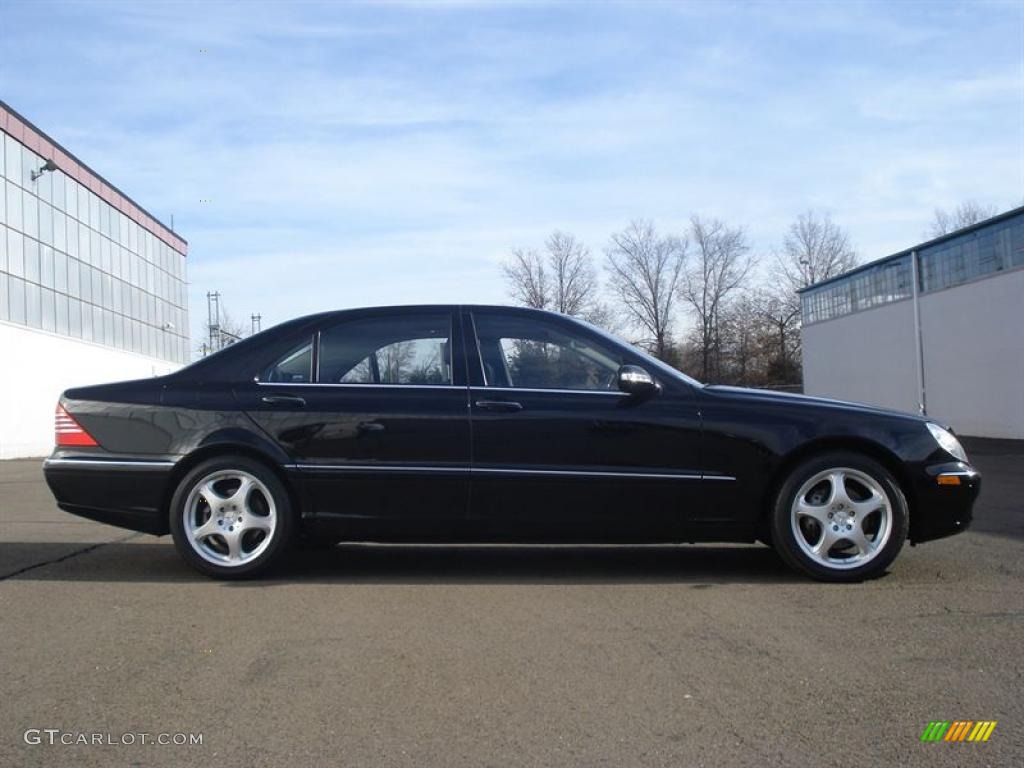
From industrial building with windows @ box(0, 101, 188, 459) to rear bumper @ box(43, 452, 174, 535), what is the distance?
27.4m

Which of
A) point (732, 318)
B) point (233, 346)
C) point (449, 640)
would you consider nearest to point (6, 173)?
point (233, 346)

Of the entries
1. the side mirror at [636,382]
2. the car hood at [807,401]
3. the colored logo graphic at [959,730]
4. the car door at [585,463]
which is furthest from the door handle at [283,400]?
the colored logo graphic at [959,730]

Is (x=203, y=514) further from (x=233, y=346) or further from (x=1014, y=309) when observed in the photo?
(x=1014, y=309)

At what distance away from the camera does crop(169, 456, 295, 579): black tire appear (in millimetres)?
5648

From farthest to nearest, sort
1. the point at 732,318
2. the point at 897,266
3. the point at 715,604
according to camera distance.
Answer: the point at 732,318 → the point at 897,266 → the point at 715,604

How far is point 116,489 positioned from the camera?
5.76 metres

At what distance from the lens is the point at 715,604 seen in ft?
16.8

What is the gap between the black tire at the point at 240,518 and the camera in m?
5.65

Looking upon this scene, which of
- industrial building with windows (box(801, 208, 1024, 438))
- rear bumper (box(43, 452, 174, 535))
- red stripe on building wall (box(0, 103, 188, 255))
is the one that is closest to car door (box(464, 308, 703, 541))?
rear bumper (box(43, 452, 174, 535))

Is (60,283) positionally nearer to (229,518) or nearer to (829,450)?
(229,518)

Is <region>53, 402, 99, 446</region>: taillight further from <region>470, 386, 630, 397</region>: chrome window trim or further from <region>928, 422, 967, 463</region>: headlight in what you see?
<region>928, 422, 967, 463</region>: headlight

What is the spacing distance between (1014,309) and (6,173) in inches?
1206

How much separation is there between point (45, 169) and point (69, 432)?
31724 mm

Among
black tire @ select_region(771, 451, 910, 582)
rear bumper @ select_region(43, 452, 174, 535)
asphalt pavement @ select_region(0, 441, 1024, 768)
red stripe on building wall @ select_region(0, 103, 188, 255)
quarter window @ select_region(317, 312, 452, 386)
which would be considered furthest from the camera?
red stripe on building wall @ select_region(0, 103, 188, 255)
